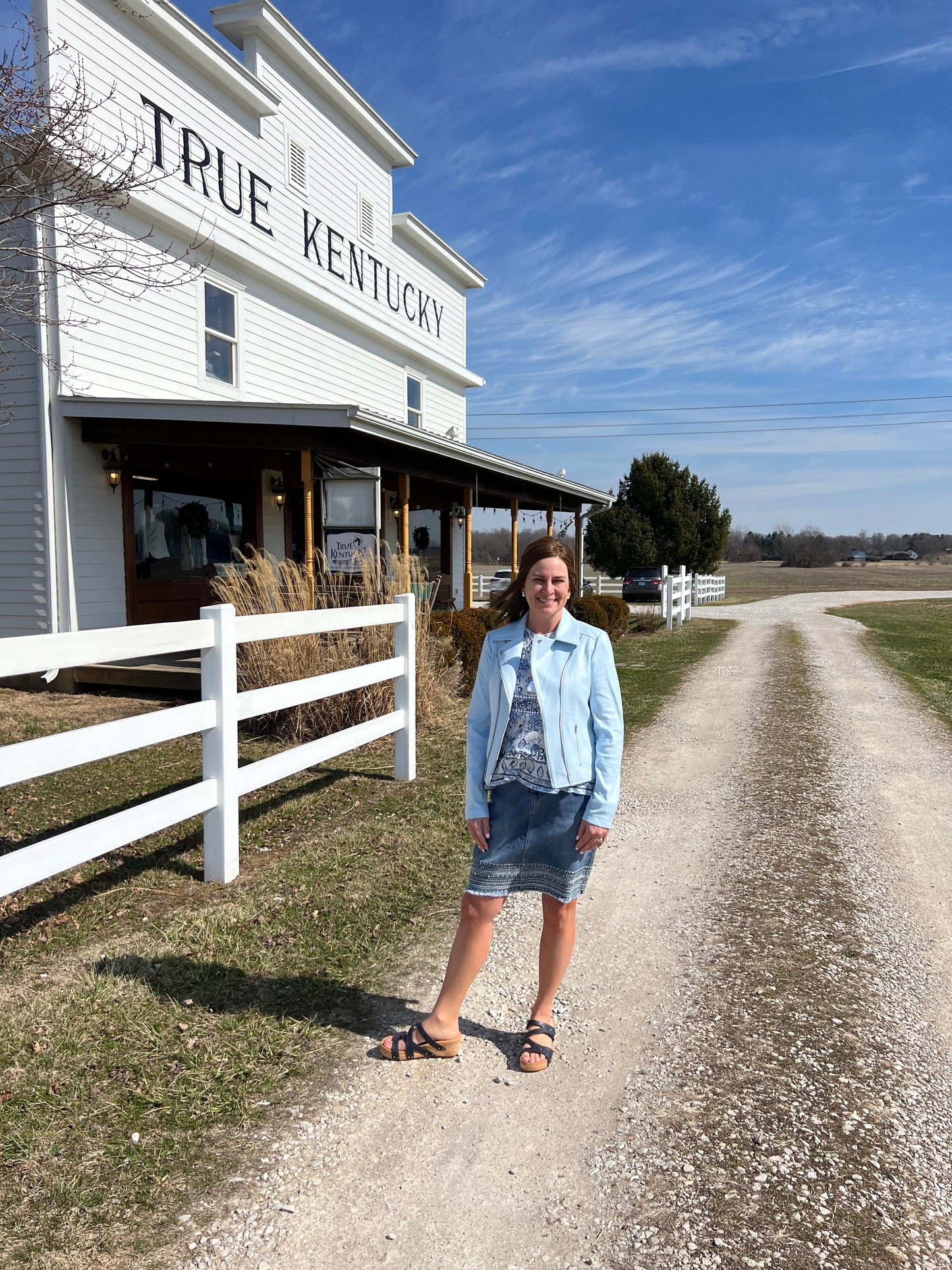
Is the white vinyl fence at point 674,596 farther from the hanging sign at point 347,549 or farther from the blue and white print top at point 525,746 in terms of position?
the blue and white print top at point 525,746

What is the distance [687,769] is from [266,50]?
13.1 m

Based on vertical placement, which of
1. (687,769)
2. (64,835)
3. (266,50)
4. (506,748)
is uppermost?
(266,50)

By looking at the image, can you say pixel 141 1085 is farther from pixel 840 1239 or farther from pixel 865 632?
pixel 865 632

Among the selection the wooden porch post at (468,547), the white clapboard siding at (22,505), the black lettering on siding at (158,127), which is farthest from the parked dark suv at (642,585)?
the white clapboard siding at (22,505)

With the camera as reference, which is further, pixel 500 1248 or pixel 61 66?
pixel 61 66

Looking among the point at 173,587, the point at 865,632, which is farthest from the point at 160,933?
the point at 865,632

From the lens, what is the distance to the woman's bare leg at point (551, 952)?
2.94m

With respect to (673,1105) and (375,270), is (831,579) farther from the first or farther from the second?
(673,1105)

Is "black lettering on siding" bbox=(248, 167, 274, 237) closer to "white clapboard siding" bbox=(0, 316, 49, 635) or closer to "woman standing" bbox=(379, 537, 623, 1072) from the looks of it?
"white clapboard siding" bbox=(0, 316, 49, 635)

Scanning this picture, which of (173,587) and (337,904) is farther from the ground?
(173,587)

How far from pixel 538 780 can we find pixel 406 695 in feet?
12.6

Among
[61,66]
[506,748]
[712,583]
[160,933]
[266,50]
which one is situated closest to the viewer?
[506,748]

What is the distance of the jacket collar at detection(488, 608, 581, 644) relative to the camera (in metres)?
2.92

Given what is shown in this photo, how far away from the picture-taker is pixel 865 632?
2056cm
